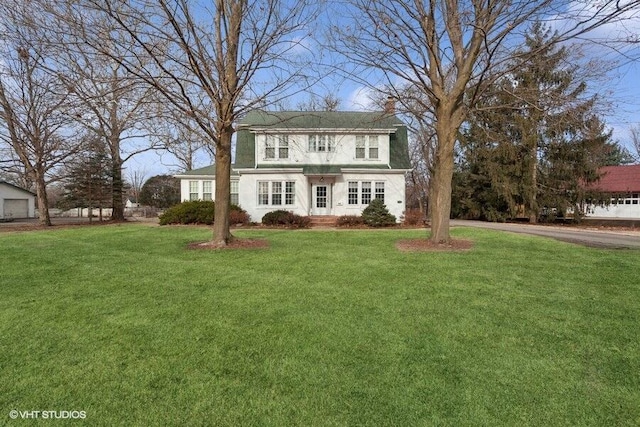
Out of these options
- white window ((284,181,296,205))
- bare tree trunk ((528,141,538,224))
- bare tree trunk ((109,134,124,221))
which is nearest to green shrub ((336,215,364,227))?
white window ((284,181,296,205))

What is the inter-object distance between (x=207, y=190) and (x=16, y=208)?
2665cm

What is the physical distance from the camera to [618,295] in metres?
5.82

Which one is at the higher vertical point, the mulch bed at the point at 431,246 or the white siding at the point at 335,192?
the white siding at the point at 335,192

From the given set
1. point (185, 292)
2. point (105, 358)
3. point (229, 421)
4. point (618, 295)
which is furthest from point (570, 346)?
point (185, 292)

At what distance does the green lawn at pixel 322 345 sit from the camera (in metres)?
2.84

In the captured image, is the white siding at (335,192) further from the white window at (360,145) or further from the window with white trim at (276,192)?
the white window at (360,145)

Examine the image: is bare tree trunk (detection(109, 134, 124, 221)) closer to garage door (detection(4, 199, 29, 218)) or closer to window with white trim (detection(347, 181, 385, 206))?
window with white trim (detection(347, 181, 385, 206))

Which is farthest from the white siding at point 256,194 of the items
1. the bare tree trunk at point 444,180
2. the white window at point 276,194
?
the bare tree trunk at point 444,180

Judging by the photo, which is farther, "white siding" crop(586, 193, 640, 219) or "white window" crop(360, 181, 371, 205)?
"white siding" crop(586, 193, 640, 219)

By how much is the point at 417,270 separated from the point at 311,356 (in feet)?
14.2

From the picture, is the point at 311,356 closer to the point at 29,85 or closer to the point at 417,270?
the point at 417,270

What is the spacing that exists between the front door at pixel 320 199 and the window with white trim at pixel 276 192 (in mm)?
1237

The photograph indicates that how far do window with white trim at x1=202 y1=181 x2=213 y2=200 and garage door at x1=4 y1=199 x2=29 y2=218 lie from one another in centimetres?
2531

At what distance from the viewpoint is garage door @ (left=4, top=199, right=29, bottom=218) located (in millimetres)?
36469
